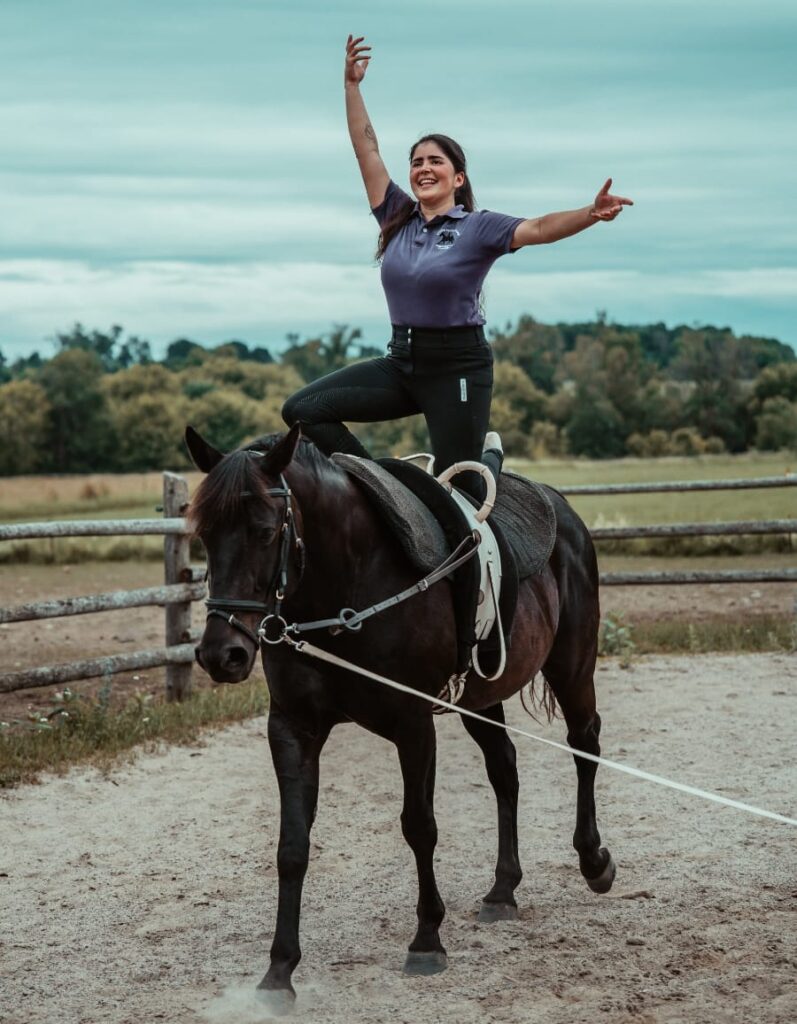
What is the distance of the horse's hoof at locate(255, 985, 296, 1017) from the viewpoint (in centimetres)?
421

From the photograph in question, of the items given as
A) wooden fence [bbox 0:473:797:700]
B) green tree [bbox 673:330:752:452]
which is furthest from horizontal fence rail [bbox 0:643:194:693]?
green tree [bbox 673:330:752:452]

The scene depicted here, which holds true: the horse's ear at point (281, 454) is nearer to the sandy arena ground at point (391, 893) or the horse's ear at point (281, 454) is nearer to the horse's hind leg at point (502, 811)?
the sandy arena ground at point (391, 893)

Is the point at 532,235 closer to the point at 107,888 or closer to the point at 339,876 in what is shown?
the point at 339,876

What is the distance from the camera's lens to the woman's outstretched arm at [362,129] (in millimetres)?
5098

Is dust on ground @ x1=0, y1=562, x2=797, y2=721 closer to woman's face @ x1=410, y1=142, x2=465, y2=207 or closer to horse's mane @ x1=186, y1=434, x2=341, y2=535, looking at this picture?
woman's face @ x1=410, y1=142, x2=465, y2=207

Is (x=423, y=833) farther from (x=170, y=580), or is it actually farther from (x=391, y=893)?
(x=170, y=580)

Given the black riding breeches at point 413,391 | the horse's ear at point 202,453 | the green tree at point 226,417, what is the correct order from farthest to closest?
1. the green tree at point 226,417
2. the black riding breeches at point 413,391
3. the horse's ear at point 202,453

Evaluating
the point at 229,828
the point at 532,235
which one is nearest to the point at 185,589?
the point at 229,828

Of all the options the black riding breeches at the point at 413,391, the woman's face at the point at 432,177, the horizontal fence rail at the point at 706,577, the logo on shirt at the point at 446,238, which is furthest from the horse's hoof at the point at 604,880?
the horizontal fence rail at the point at 706,577

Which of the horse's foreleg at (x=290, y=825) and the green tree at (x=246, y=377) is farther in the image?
the green tree at (x=246, y=377)

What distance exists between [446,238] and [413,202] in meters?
0.34

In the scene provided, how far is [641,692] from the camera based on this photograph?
9953mm

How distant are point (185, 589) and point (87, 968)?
4912 mm

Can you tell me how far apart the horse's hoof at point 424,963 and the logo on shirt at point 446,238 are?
8.42 ft
